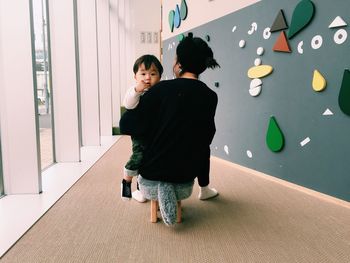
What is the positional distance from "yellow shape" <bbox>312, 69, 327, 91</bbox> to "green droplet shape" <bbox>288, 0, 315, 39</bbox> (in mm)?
356

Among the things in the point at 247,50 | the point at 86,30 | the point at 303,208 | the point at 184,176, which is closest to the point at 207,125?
the point at 184,176

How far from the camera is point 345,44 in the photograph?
1.93m

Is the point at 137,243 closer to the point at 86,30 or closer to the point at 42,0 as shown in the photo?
the point at 42,0

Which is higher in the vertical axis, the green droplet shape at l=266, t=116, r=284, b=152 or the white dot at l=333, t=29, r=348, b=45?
the white dot at l=333, t=29, r=348, b=45

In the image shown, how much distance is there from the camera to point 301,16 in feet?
7.27

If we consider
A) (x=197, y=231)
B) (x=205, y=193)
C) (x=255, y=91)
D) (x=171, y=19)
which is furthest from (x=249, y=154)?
(x=171, y=19)

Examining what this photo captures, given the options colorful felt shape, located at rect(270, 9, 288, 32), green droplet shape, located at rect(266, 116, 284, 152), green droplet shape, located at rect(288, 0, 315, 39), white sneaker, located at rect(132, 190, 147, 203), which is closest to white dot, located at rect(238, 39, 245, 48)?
colorful felt shape, located at rect(270, 9, 288, 32)

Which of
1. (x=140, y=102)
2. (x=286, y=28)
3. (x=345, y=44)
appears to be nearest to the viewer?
(x=140, y=102)

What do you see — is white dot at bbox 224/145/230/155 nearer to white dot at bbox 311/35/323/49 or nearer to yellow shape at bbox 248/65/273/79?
yellow shape at bbox 248/65/273/79

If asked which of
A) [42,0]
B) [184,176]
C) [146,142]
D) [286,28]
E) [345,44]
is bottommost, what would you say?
[184,176]

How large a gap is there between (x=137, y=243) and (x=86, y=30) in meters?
2.95

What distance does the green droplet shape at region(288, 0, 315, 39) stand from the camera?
2141 mm

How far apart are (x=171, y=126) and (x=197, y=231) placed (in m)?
0.57

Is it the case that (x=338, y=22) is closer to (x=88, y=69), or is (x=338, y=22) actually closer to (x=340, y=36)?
(x=340, y=36)
